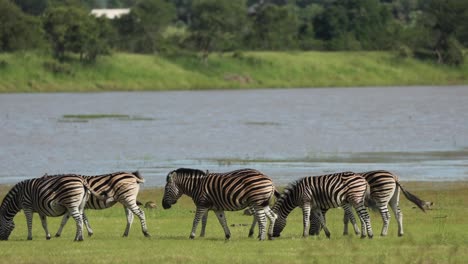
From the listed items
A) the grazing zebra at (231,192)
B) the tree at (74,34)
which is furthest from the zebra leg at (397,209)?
the tree at (74,34)

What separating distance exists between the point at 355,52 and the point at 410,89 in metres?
13.2

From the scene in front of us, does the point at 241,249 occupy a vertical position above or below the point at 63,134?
above

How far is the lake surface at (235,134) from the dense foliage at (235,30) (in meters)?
10.3

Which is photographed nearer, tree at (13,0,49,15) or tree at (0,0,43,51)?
tree at (0,0,43,51)

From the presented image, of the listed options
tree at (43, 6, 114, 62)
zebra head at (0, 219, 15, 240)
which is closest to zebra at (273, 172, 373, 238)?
zebra head at (0, 219, 15, 240)

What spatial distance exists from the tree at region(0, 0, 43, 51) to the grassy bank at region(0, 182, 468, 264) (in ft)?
240

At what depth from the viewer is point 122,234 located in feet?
68.7

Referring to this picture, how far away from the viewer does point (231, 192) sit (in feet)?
63.5

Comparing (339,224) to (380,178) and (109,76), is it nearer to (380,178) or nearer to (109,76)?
(380,178)

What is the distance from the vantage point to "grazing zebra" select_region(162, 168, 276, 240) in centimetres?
1914

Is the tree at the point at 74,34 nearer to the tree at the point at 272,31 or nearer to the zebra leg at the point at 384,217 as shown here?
the tree at the point at 272,31

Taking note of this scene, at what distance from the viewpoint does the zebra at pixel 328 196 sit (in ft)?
63.3

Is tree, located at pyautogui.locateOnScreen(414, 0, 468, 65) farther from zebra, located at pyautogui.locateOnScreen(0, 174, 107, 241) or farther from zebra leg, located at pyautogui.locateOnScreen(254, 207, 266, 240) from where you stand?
zebra leg, located at pyautogui.locateOnScreen(254, 207, 266, 240)

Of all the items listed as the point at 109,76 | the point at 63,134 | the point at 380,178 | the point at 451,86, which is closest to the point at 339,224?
the point at 380,178
